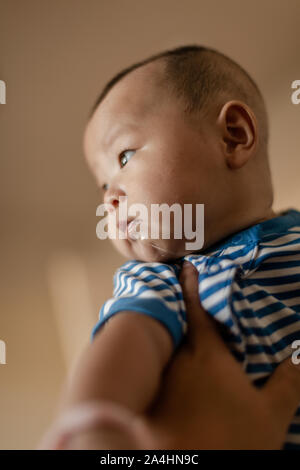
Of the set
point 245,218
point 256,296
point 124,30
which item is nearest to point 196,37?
point 124,30

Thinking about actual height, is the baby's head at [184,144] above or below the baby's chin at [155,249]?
above

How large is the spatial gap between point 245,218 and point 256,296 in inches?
5.2

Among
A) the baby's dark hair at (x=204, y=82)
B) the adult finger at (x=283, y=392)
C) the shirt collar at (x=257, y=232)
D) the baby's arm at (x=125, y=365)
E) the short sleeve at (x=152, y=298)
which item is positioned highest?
the baby's dark hair at (x=204, y=82)

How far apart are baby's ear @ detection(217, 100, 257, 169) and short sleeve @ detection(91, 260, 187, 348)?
194mm

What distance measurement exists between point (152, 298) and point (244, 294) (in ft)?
0.38

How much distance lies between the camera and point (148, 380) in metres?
0.30

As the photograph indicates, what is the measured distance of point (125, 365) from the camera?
0.95ft

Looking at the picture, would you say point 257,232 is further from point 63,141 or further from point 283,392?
point 63,141

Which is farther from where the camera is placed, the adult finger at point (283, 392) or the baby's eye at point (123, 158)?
the baby's eye at point (123, 158)

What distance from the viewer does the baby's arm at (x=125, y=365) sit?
275 mm

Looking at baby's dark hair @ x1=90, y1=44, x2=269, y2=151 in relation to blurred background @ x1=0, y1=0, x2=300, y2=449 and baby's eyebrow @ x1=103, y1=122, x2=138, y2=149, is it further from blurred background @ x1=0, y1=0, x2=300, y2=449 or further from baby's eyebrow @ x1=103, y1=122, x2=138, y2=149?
blurred background @ x1=0, y1=0, x2=300, y2=449

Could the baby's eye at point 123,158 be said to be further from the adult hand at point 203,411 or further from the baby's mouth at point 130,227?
the adult hand at point 203,411

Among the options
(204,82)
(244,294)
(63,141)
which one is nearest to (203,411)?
(244,294)

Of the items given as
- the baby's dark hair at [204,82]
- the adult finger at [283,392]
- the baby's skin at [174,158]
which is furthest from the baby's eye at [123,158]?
the adult finger at [283,392]
